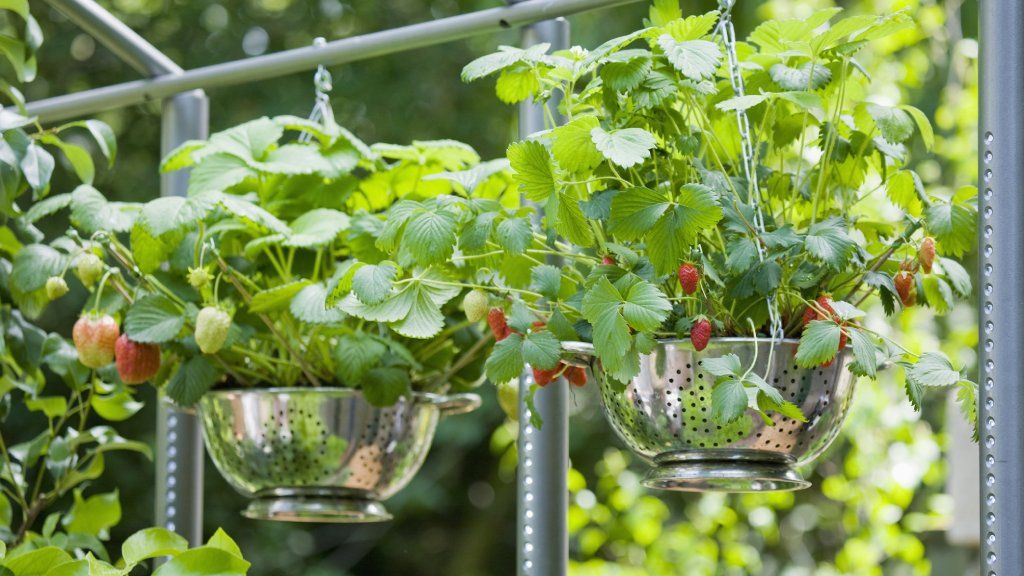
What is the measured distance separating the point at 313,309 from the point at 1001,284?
1.87 feet

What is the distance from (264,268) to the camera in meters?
1.27

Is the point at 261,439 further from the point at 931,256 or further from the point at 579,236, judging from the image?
the point at 931,256

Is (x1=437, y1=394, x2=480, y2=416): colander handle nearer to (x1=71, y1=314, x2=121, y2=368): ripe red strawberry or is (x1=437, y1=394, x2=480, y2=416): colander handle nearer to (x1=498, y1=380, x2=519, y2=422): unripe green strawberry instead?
(x1=498, y1=380, x2=519, y2=422): unripe green strawberry

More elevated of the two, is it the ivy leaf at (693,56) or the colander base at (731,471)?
the ivy leaf at (693,56)

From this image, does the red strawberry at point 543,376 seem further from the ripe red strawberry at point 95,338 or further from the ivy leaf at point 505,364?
the ripe red strawberry at point 95,338

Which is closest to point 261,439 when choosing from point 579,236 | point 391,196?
point 391,196

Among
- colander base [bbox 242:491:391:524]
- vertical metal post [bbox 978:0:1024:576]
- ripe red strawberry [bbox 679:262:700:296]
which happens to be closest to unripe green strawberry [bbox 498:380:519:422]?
colander base [bbox 242:491:391:524]

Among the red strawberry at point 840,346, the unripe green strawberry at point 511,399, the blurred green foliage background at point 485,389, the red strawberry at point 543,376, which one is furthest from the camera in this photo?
the blurred green foliage background at point 485,389

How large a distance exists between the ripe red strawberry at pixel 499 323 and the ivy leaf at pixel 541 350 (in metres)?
0.08

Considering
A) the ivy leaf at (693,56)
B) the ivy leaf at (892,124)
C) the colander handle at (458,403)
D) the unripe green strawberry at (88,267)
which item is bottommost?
the colander handle at (458,403)

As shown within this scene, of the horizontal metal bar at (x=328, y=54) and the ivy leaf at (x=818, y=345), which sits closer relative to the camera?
the ivy leaf at (x=818, y=345)

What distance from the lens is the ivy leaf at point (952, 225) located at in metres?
0.96

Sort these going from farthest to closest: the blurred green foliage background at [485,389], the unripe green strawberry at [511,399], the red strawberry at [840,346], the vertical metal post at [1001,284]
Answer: the blurred green foliage background at [485,389] < the unripe green strawberry at [511,399] < the red strawberry at [840,346] < the vertical metal post at [1001,284]

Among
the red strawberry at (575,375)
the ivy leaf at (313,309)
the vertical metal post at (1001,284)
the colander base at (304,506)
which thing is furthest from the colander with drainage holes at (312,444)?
the vertical metal post at (1001,284)
